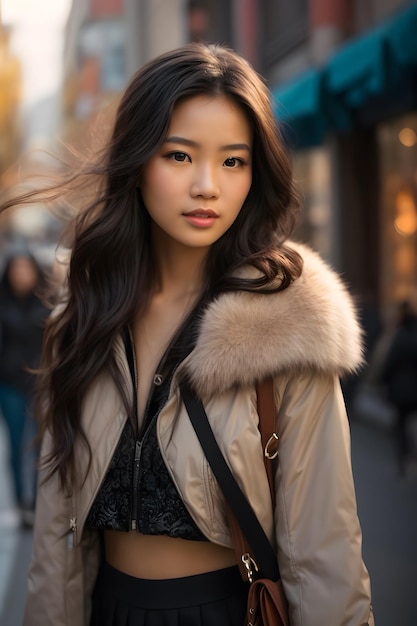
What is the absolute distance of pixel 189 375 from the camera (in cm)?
207

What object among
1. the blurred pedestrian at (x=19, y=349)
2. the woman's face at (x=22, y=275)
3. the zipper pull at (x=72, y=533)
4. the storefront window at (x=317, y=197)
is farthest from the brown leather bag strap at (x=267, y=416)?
the storefront window at (x=317, y=197)

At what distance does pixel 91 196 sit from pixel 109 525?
1093mm

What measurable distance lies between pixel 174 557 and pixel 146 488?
0.21m

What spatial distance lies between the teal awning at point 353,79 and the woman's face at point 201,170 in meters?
3.60

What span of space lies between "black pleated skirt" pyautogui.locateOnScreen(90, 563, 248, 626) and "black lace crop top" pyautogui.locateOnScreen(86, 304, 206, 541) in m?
0.15

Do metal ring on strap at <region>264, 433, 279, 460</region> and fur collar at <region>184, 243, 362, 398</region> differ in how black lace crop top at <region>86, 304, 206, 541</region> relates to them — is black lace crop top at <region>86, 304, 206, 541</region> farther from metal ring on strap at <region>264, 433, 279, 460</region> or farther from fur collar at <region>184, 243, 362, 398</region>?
metal ring on strap at <region>264, 433, 279, 460</region>

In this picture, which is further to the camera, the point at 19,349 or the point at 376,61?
the point at 376,61

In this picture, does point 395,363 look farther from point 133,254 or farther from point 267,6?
point 267,6

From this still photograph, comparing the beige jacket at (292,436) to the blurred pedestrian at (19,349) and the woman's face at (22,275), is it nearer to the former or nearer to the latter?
the blurred pedestrian at (19,349)

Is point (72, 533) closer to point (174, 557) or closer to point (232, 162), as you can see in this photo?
point (174, 557)

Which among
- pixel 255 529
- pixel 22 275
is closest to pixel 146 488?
pixel 255 529

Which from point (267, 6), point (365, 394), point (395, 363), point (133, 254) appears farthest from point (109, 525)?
point (267, 6)

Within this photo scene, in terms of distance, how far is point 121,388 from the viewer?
7.24ft

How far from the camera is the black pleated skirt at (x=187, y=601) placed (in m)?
2.09
